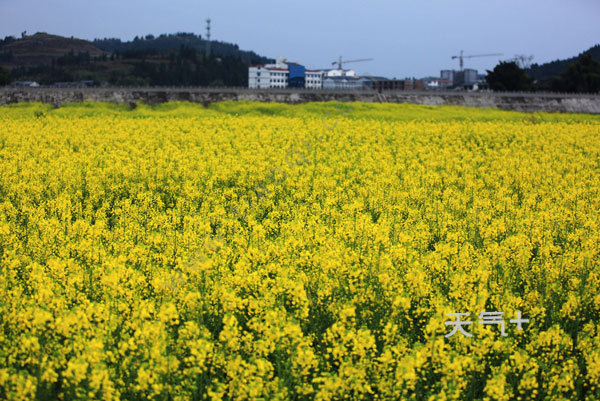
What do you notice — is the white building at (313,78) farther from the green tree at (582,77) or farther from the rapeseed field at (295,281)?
the rapeseed field at (295,281)

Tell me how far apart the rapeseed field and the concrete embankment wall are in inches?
1351

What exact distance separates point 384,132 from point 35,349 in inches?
1036

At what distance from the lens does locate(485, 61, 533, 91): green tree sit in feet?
284

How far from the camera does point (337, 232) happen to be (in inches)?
408

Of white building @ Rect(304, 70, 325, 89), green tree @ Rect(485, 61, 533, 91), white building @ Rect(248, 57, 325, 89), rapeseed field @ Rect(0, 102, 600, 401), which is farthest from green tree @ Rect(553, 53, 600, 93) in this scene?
white building @ Rect(304, 70, 325, 89)

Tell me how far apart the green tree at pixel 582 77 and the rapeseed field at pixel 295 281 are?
2893 inches

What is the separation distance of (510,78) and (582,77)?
1025cm

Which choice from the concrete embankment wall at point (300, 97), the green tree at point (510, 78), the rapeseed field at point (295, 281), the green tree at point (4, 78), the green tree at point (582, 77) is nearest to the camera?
the rapeseed field at point (295, 281)

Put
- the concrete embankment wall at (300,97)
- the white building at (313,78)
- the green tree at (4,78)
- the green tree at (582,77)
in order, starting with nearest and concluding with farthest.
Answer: the concrete embankment wall at (300,97)
the green tree at (4,78)
the green tree at (582,77)
the white building at (313,78)

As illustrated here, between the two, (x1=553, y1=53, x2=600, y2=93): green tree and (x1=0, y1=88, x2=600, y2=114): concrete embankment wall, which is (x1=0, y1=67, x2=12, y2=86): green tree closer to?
(x1=0, y1=88, x2=600, y2=114): concrete embankment wall

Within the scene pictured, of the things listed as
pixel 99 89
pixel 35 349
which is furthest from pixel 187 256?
pixel 99 89

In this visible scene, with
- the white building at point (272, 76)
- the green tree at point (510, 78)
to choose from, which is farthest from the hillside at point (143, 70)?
the green tree at point (510, 78)

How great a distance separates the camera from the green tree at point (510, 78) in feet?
284

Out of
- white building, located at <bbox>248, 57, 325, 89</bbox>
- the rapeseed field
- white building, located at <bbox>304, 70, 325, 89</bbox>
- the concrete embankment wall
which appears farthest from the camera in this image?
white building, located at <bbox>304, 70, 325, 89</bbox>
